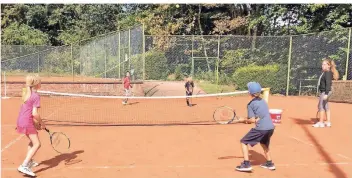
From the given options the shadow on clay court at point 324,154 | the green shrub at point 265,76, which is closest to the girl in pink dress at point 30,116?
the shadow on clay court at point 324,154

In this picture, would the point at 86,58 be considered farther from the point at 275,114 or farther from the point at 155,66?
the point at 275,114

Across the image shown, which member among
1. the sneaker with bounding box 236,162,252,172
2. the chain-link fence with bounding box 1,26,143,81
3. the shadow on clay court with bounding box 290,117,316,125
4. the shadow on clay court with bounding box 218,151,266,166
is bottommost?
the shadow on clay court with bounding box 218,151,266,166

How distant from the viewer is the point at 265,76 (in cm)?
1878

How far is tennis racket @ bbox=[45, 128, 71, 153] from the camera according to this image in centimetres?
649

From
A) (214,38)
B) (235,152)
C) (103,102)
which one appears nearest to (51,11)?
(214,38)

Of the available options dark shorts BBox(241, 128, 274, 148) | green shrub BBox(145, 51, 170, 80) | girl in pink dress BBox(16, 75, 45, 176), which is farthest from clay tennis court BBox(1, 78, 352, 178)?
green shrub BBox(145, 51, 170, 80)

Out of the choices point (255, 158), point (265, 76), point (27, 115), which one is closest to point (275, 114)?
point (255, 158)

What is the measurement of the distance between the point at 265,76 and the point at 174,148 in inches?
495

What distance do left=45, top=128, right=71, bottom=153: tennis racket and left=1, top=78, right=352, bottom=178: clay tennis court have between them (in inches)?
5.0

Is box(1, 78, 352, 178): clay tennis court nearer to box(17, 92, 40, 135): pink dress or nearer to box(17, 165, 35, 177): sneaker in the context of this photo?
box(17, 165, 35, 177): sneaker

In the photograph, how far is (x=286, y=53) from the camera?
1870 cm

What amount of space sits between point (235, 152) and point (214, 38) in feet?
46.8

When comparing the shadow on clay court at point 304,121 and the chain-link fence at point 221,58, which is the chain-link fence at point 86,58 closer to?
the chain-link fence at point 221,58

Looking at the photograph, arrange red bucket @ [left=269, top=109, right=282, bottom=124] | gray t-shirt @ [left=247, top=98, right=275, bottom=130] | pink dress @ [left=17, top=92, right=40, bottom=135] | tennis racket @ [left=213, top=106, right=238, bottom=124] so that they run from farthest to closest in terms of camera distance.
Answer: tennis racket @ [left=213, top=106, right=238, bottom=124] < red bucket @ [left=269, top=109, right=282, bottom=124] < gray t-shirt @ [left=247, top=98, right=275, bottom=130] < pink dress @ [left=17, top=92, right=40, bottom=135]
